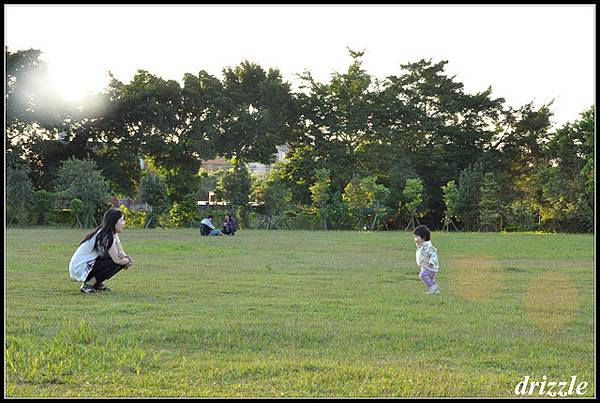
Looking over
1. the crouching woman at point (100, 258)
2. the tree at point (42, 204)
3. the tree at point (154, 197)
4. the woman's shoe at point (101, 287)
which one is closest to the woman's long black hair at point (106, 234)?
the crouching woman at point (100, 258)

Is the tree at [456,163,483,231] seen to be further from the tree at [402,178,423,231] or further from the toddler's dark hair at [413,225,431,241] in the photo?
the toddler's dark hair at [413,225,431,241]

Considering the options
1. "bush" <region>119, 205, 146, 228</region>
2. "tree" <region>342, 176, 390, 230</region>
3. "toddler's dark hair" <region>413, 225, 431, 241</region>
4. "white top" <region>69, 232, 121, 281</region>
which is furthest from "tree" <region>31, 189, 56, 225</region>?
"toddler's dark hair" <region>413, 225, 431, 241</region>

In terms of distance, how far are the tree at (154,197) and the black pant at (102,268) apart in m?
29.5

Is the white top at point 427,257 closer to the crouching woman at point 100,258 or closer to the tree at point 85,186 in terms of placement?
the crouching woman at point 100,258

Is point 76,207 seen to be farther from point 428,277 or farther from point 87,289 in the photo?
point 428,277

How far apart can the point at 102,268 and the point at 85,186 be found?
28579 millimetres

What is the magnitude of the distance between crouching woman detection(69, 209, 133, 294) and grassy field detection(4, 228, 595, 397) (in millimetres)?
270

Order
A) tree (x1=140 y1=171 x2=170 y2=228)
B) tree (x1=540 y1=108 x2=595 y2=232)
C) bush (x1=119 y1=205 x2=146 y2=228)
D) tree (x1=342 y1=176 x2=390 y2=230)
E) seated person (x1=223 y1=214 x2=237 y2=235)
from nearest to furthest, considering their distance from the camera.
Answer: seated person (x1=223 y1=214 x2=237 y2=235) < tree (x1=540 y1=108 x2=595 y2=232) < tree (x1=140 y1=171 x2=170 y2=228) < bush (x1=119 y1=205 x2=146 y2=228) < tree (x1=342 y1=176 x2=390 y2=230)

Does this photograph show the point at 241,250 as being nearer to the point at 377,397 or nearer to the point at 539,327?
the point at 539,327

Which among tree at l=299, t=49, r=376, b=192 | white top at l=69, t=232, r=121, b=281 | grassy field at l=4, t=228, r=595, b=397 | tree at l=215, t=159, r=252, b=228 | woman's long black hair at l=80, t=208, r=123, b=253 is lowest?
grassy field at l=4, t=228, r=595, b=397

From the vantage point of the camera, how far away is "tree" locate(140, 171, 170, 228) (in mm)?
39719

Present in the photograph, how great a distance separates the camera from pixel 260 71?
45.4m

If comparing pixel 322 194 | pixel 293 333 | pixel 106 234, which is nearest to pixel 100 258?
pixel 106 234

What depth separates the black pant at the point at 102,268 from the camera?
34.0 feet
